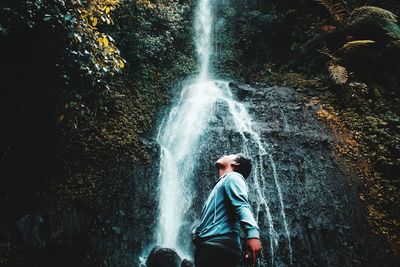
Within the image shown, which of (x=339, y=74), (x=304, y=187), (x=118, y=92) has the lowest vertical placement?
(x=304, y=187)

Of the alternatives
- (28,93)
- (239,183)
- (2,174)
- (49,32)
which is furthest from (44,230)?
(239,183)

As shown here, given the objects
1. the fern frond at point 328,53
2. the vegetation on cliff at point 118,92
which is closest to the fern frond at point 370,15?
the vegetation on cliff at point 118,92

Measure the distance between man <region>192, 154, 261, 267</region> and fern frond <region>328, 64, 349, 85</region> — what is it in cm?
719

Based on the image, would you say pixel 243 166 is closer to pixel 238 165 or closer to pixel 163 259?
pixel 238 165

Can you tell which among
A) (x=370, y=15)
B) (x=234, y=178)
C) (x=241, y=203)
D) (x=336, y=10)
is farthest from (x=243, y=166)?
(x=336, y=10)

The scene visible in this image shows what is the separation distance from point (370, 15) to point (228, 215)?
9843 millimetres

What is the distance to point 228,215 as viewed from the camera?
258 centimetres

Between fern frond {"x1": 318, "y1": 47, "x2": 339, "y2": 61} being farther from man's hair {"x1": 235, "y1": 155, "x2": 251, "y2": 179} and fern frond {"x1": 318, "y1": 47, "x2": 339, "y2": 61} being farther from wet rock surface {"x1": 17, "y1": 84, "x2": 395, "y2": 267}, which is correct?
man's hair {"x1": 235, "y1": 155, "x2": 251, "y2": 179}

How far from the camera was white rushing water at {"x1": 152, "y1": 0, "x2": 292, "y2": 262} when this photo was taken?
21.4 ft

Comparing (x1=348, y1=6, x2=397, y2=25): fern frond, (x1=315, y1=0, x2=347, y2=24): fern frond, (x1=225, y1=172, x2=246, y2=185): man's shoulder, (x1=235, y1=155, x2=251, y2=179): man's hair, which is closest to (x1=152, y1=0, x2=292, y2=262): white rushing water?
(x1=235, y1=155, x2=251, y2=179): man's hair

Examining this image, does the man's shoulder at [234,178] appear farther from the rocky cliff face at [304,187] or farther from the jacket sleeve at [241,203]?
the rocky cliff face at [304,187]

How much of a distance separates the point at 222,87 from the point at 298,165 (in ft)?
15.1

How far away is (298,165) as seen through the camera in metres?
7.36

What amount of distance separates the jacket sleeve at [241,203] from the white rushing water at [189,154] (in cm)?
398
